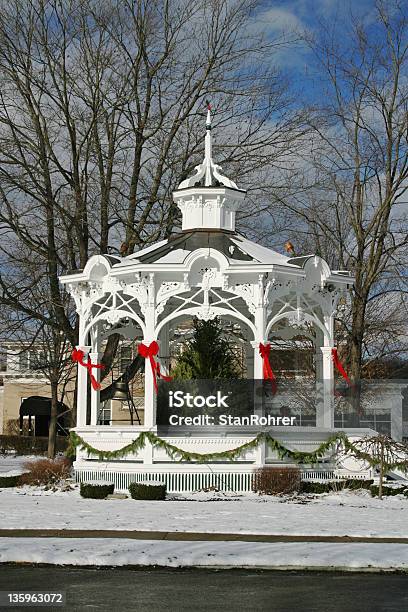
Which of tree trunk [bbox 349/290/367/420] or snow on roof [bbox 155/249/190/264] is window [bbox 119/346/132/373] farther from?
snow on roof [bbox 155/249/190/264]

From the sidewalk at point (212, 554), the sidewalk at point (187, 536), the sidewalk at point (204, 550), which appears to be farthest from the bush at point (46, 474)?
the sidewalk at point (212, 554)

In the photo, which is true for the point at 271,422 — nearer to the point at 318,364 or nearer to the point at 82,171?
the point at 318,364

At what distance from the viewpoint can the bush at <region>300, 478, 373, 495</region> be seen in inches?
874

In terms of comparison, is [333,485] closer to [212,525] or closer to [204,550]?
[212,525]

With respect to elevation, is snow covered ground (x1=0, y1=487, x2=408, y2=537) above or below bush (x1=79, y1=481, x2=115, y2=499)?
below

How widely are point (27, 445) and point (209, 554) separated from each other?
110 feet

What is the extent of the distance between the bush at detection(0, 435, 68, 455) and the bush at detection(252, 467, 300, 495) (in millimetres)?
24061

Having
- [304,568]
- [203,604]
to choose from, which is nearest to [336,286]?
Result: [304,568]

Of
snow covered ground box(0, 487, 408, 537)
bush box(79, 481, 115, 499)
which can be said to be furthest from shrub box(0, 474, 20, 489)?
bush box(79, 481, 115, 499)

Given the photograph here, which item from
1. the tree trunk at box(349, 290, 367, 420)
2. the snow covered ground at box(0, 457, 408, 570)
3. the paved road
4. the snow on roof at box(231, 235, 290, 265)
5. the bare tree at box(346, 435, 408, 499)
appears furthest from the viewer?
the tree trunk at box(349, 290, 367, 420)

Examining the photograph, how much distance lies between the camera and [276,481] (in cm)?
2181

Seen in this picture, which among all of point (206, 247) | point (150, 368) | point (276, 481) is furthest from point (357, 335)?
point (276, 481)

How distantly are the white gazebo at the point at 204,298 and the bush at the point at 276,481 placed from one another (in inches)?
18.8

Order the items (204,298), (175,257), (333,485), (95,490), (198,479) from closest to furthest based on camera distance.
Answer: (95,490), (333,485), (198,479), (204,298), (175,257)
